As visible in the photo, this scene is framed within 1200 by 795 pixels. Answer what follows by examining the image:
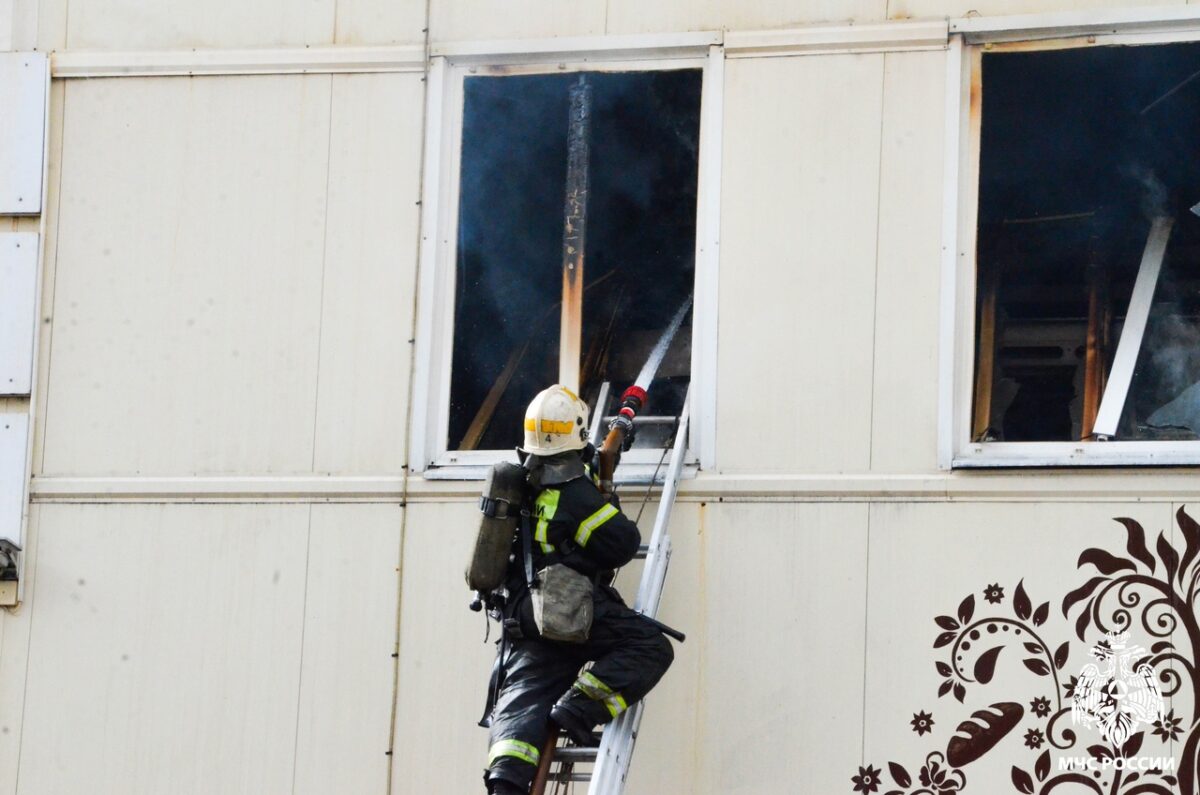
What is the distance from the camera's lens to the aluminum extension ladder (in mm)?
6277

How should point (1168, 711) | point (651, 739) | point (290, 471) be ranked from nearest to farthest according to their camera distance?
1. point (1168, 711)
2. point (651, 739)
3. point (290, 471)

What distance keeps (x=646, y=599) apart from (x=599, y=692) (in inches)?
20.4

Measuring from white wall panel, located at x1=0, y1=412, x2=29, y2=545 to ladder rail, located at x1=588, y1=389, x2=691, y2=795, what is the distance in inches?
110

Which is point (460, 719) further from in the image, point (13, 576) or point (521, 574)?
point (13, 576)

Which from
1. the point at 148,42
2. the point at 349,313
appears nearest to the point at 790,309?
the point at 349,313

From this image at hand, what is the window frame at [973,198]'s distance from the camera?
6.87 meters

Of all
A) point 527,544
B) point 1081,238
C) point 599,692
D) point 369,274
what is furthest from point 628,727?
point 1081,238

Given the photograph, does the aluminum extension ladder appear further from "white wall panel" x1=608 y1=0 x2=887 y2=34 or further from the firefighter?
"white wall panel" x1=608 y1=0 x2=887 y2=34

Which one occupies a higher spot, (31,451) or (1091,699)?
(31,451)

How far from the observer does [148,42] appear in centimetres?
798

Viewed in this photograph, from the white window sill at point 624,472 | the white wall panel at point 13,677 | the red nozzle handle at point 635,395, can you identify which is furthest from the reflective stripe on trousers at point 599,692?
the white wall panel at point 13,677

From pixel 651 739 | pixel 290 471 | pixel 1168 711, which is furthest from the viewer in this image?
pixel 290 471

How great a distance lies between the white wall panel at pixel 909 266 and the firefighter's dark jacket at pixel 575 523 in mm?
1146

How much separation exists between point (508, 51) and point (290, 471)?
200 centimetres
